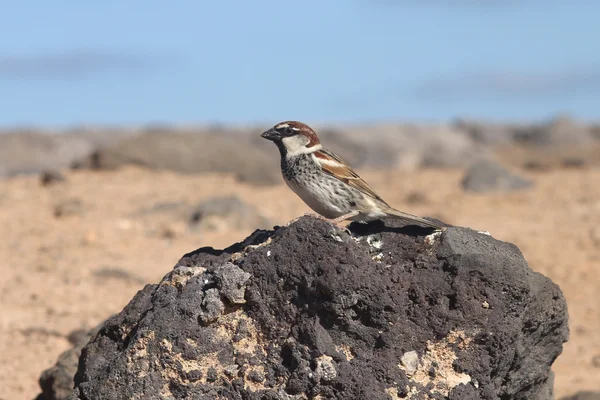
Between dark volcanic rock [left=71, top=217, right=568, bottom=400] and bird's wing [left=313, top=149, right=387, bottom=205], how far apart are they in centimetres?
101

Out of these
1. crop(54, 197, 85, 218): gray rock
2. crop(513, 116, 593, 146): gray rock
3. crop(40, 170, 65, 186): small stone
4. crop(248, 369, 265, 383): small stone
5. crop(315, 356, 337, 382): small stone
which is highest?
crop(315, 356, 337, 382): small stone

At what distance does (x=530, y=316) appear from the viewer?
5.46m

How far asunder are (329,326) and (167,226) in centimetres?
979

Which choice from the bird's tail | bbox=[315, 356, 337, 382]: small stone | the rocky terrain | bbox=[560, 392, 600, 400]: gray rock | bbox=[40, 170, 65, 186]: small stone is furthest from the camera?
bbox=[40, 170, 65, 186]: small stone

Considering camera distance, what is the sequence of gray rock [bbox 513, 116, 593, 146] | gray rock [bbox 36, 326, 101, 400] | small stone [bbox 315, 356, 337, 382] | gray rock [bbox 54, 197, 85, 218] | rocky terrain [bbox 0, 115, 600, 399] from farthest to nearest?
1. gray rock [bbox 513, 116, 593, 146]
2. gray rock [bbox 54, 197, 85, 218]
3. rocky terrain [bbox 0, 115, 600, 399]
4. gray rock [bbox 36, 326, 101, 400]
5. small stone [bbox 315, 356, 337, 382]

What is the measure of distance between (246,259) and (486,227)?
11.4m

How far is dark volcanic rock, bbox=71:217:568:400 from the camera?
5.12m

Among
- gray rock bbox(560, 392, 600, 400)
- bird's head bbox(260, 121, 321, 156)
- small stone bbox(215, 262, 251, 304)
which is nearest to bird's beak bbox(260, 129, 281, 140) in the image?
bird's head bbox(260, 121, 321, 156)

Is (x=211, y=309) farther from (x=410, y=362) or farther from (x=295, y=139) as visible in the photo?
(x=295, y=139)

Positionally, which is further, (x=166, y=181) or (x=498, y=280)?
(x=166, y=181)

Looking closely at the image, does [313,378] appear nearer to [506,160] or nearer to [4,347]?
[4,347]

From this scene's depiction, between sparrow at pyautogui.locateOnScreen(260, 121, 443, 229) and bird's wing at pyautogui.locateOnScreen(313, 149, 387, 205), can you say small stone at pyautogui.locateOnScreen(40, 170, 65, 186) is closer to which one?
sparrow at pyautogui.locateOnScreen(260, 121, 443, 229)

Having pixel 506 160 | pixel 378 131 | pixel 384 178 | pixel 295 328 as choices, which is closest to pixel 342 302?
pixel 295 328

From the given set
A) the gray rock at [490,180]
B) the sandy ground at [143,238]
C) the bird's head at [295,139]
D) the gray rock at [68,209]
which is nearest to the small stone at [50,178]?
the sandy ground at [143,238]
